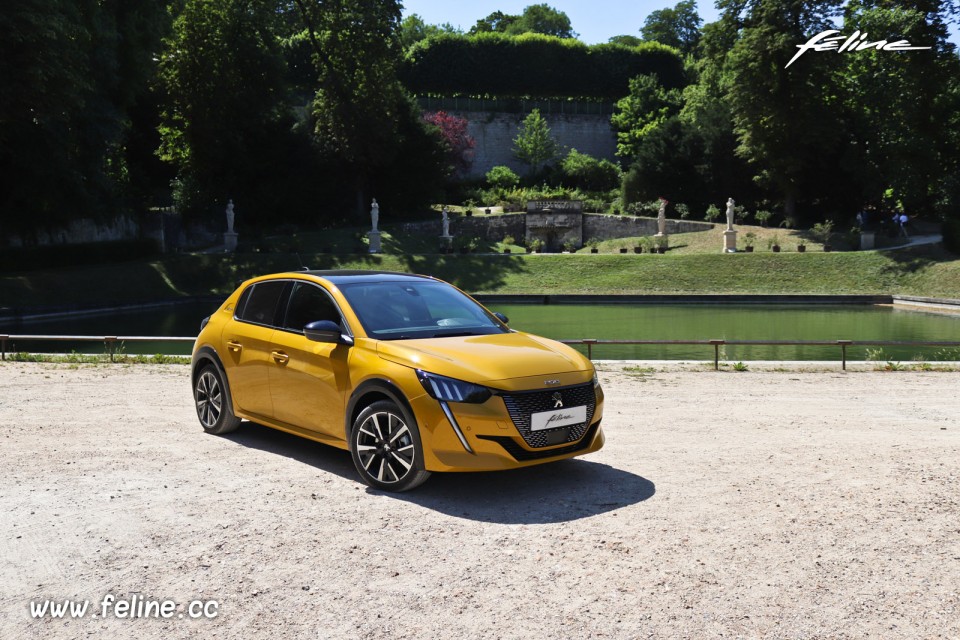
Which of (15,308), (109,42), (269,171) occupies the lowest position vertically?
(15,308)

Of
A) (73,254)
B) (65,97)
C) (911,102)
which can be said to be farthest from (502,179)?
(65,97)

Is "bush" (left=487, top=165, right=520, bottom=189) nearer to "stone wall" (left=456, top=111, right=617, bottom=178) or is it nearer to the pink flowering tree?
the pink flowering tree

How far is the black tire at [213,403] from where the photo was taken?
337 inches

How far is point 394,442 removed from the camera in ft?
21.7

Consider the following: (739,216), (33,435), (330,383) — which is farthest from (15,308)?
(739,216)

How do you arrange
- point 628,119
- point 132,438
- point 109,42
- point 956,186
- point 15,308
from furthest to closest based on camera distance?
point 628,119, point 956,186, point 109,42, point 15,308, point 132,438

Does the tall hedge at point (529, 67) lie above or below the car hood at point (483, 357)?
above

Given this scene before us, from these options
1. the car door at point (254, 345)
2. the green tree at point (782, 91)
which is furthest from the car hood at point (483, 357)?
the green tree at point (782, 91)

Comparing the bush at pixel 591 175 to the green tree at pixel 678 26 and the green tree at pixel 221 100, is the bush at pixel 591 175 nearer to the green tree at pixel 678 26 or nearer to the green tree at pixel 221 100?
the green tree at pixel 221 100

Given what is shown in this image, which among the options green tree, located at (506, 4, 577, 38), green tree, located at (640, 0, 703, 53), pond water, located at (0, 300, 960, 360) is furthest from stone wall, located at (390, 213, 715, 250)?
green tree, located at (506, 4, 577, 38)

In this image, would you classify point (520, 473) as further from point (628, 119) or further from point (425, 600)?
point (628, 119)

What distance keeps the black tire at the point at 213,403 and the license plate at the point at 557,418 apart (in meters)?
3.45

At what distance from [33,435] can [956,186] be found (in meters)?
43.8

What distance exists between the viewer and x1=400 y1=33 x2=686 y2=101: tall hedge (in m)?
81.6
